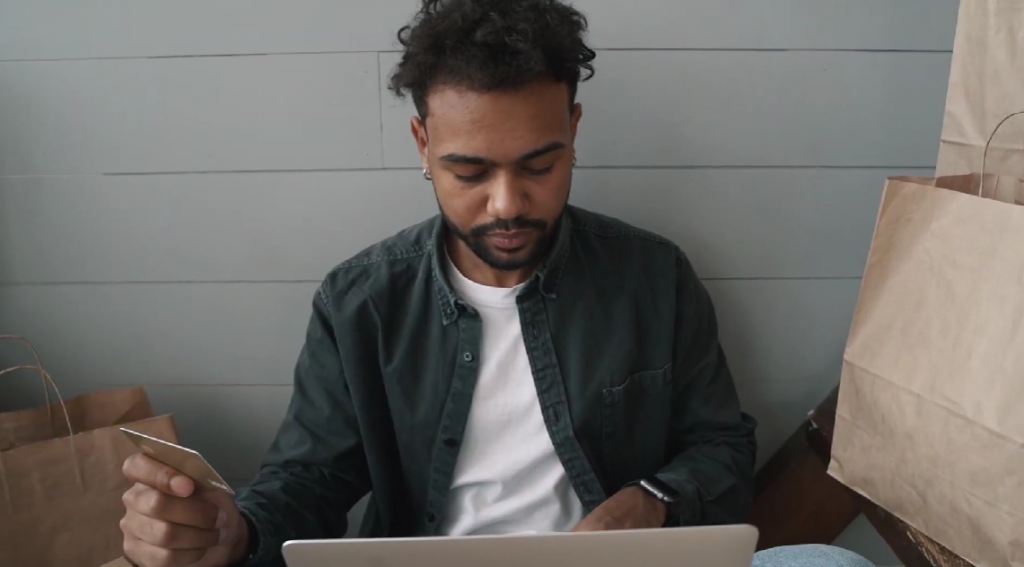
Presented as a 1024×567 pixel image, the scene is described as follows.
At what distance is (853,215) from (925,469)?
0.48m

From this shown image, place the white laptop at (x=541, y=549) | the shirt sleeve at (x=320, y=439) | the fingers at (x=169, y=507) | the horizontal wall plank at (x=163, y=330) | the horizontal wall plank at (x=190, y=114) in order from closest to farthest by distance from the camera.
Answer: the white laptop at (x=541, y=549) < the fingers at (x=169, y=507) < the shirt sleeve at (x=320, y=439) < the horizontal wall plank at (x=190, y=114) < the horizontal wall plank at (x=163, y=330)

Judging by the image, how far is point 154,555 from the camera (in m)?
0.67

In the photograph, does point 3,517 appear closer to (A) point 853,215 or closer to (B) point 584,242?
(B) point 584,242

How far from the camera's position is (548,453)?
0.88 metres

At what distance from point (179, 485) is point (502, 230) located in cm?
40

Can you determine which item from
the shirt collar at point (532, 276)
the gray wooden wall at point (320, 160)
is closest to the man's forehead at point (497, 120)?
the shirt collar at point (532, 276)

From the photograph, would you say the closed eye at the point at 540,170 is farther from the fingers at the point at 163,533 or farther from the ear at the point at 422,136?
the fingers at the point at 163,533

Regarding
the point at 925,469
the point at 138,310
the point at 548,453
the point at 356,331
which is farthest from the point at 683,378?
the point at 138,310

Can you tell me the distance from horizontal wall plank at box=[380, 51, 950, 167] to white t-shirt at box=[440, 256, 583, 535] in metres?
0.28

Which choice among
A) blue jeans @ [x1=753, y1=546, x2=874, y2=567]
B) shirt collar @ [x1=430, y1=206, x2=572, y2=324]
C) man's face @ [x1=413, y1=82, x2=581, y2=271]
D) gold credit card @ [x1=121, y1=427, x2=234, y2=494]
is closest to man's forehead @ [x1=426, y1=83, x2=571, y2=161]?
man's face @ [x1=413, y1=82, x2=581, y2=271]

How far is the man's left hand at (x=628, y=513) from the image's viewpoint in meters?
0.77

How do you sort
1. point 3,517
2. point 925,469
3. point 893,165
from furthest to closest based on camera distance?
point 893,165 → point 3,517 → point 925,469

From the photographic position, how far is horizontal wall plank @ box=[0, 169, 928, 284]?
3.39 ft

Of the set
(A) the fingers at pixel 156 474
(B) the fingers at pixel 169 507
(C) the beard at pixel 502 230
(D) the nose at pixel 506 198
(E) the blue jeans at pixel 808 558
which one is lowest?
(E) the blue jeans at pixel 808 558
